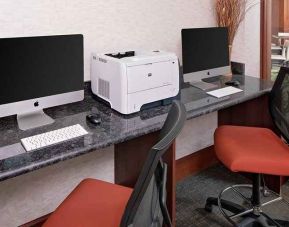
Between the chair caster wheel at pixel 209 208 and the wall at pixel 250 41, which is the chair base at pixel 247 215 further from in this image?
the wall at pixel 250 41

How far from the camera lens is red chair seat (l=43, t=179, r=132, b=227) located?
126 centimetres

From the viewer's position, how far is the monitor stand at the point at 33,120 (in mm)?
1585

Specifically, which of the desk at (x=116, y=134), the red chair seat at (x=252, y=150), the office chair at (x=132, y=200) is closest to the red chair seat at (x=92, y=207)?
the office chair at (x=132, y=200)

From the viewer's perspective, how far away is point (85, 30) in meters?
1.97

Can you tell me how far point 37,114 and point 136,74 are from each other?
58 cm

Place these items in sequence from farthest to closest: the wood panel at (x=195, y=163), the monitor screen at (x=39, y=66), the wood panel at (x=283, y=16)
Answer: the wood panel at (x=283, y=16)
the wood panel at (x=195, y=163)
the monitor screen at (x=39, y=66)

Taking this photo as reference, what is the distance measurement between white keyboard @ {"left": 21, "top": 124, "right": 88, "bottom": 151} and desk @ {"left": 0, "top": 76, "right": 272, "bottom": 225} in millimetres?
29

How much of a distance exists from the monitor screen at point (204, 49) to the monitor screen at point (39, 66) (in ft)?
2.73

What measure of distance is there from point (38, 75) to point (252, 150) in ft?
4.08

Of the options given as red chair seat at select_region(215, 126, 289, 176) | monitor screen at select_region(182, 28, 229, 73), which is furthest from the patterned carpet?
monitor screen at select_region(182, 28, 229, 73)

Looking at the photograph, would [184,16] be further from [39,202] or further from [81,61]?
[39,202]

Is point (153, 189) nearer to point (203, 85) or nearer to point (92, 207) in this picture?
point (92, 207)

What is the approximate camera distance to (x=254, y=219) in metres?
1.96

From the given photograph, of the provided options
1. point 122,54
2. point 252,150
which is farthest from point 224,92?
point 122,54
